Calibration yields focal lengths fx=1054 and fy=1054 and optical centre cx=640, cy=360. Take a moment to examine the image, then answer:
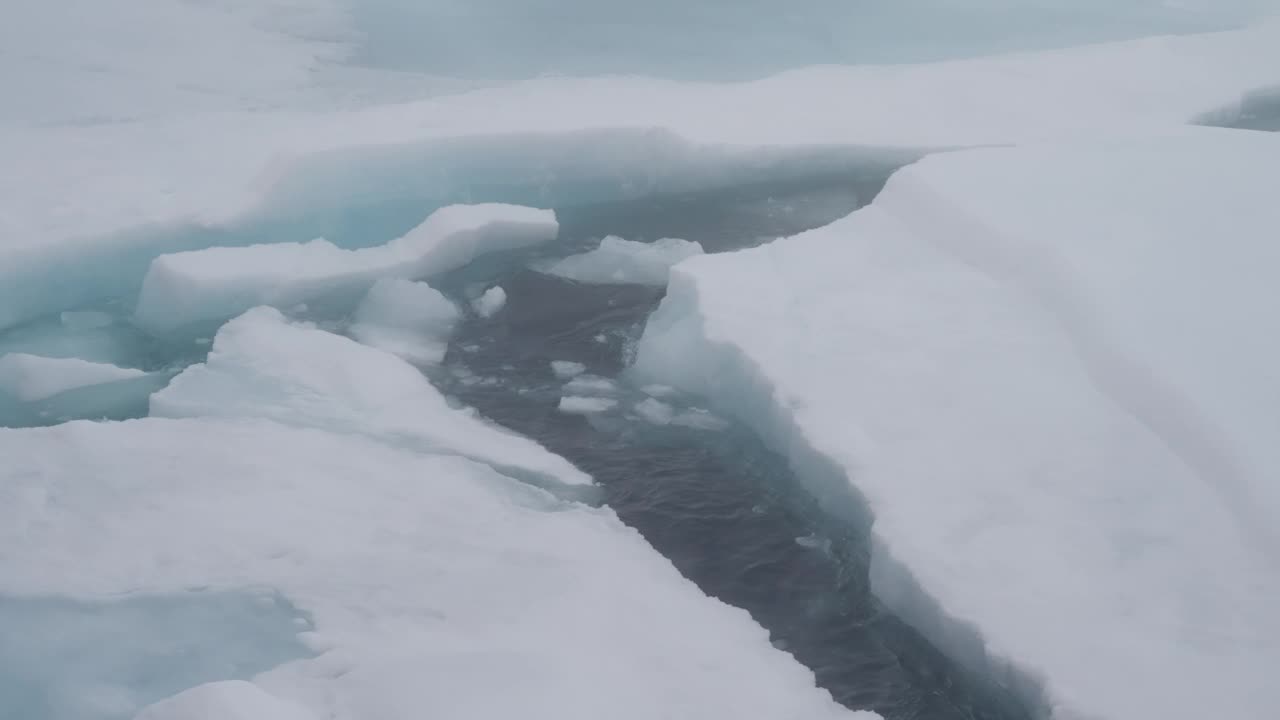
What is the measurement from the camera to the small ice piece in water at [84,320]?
5.14 m

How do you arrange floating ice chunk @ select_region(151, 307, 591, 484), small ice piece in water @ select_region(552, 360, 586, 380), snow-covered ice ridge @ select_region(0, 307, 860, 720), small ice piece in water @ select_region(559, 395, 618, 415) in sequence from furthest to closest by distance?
small ice piece in water @ select_region(552, 360, 586, 380), small ice piece in water @ select_region(559, 395, 618, 415), floating ice chunk @ select_region(151, 307, 591, 484), snow-covered ice ridge @ select_region(0, 307, 860, 720)

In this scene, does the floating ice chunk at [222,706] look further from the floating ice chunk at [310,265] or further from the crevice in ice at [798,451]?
the floating ice chunk at [310,265]

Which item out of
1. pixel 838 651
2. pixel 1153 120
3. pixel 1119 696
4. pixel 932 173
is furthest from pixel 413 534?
pixel 1153 120

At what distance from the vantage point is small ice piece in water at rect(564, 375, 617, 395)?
4.71 metres

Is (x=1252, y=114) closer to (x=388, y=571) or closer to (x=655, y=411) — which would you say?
(x=655, y=411)

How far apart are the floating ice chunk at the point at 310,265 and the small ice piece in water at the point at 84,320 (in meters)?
0.17

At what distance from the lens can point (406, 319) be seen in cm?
520

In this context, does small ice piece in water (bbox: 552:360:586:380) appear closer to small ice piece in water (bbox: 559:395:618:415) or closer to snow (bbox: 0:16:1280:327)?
small ice piece in water (bbox: 559:395:618:415)

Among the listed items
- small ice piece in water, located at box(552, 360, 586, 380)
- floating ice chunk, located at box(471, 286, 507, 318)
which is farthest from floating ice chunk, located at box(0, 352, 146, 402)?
small ice piece in water, located at box(552, 360, 586, 380)

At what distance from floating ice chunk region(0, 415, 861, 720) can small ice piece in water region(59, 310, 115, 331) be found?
6.08 ft

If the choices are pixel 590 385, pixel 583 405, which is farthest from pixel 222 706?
pixel 590 385

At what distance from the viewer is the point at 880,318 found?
4.37 m

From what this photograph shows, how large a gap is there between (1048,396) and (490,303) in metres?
2.89

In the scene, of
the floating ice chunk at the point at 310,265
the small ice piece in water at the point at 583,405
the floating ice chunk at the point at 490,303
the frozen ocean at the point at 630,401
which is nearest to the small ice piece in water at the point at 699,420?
the frozen ocean at the point at 630,401
